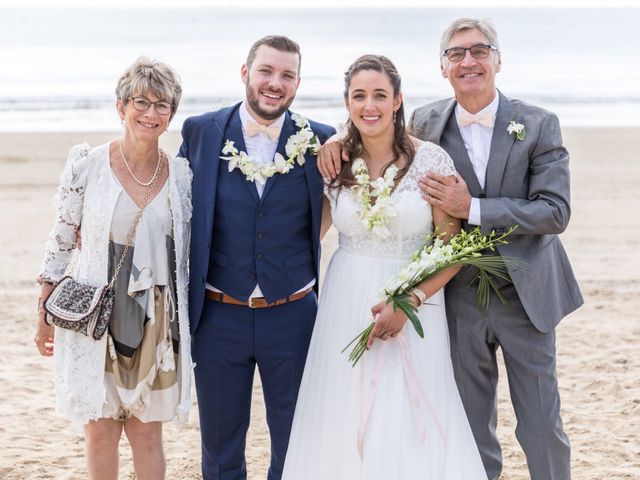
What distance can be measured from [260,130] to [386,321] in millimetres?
1187

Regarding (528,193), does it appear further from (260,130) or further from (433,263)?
(260,130)

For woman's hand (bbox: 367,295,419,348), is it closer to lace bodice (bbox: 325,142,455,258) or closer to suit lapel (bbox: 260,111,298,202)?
lace bodice (bbox: 325,142,455,258)

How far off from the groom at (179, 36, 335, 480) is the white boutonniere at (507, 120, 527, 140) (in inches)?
38.1

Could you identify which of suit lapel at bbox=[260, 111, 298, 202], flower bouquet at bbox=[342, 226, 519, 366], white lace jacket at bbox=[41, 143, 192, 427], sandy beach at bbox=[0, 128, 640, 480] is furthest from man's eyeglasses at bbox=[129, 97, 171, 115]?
sandy beach at bbox=[0, 128, 640, 480]

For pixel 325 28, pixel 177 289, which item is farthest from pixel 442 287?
pixel 325 28

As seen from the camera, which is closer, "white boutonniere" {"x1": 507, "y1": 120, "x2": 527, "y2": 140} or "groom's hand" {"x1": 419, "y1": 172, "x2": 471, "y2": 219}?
"groom's hand" {"x1": 419, "y1": 172, "x2": 471, "y2": 219}

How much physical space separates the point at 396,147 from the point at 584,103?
964 inches

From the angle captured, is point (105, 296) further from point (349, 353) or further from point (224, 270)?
point (349, 353)

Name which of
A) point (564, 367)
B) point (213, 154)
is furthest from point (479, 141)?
point (564, 367)

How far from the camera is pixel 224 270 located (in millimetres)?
4242

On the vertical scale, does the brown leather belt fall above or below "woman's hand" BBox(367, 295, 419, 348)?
above

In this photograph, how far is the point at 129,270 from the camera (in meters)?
4.02

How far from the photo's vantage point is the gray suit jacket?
4039 millimetres

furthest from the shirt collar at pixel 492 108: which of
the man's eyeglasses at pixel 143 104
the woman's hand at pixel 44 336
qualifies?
the woman's hand at pixel 44 336
